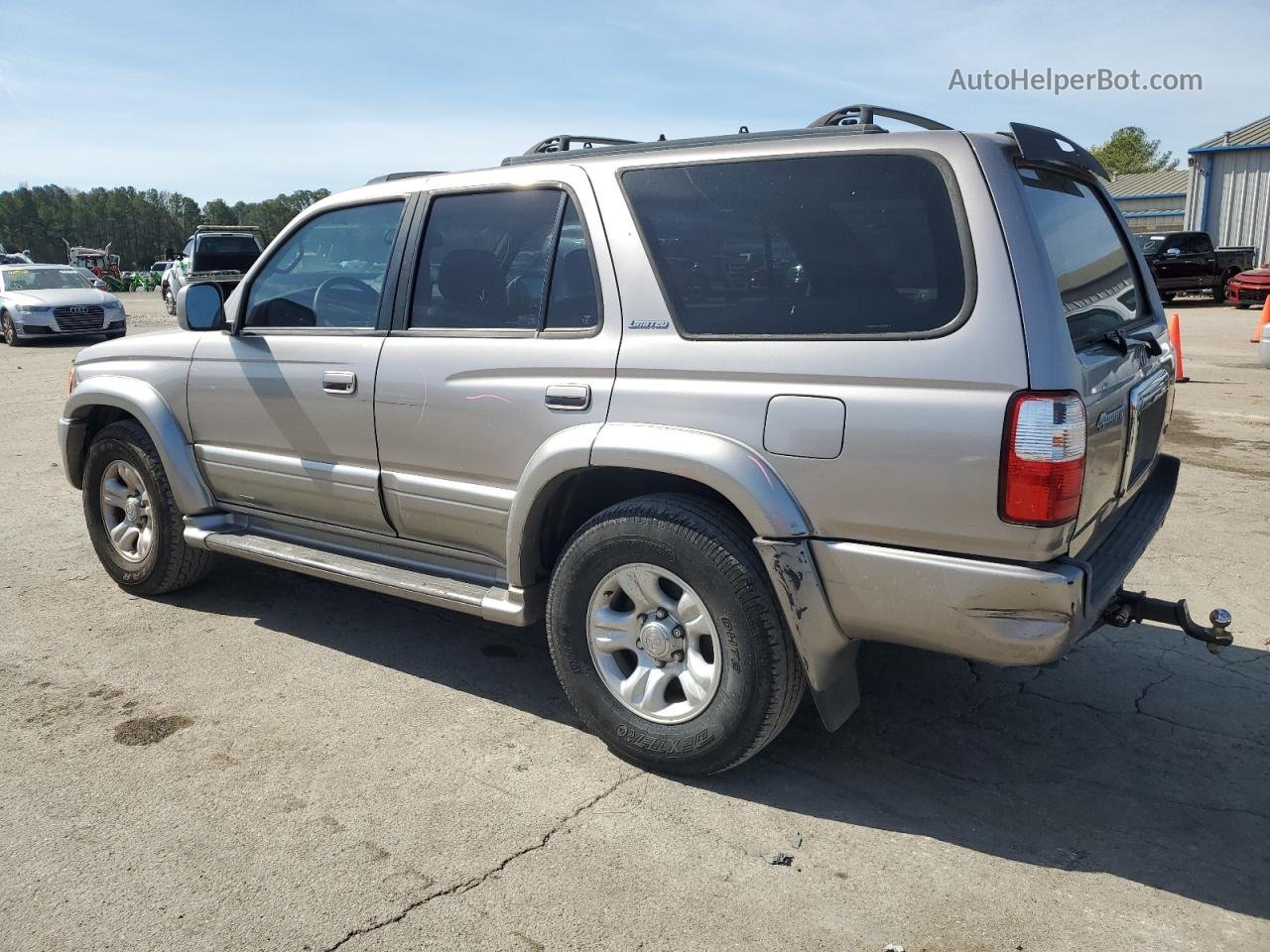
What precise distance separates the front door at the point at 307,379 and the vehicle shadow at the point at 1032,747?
713 millimetres

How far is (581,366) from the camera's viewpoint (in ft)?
11.6

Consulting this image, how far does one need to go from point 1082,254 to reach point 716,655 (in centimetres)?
179

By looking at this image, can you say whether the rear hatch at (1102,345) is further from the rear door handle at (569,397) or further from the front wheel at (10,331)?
the front wheel at (10,331)

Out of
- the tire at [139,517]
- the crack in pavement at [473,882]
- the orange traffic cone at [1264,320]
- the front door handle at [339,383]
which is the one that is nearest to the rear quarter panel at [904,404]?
the crack in pavement at [473,882]

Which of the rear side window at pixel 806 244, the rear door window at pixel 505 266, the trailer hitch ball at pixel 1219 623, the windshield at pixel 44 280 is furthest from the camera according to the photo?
the windshield at pixel 44 280

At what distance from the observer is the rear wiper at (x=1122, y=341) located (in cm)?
326

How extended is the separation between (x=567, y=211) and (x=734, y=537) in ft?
4.45

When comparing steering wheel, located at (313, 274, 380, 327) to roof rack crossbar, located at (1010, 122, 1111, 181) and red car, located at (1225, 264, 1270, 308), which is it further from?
red car, located at (1225, 264, 1270, 308)

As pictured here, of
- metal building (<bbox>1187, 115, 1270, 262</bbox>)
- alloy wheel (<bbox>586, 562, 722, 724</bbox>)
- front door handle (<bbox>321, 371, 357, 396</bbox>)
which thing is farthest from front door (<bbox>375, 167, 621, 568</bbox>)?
metal building (<bbox>1187, 115, 1270, 262</bbox>)

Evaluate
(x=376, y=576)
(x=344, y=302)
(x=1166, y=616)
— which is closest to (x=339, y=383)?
(x=344, y=302)

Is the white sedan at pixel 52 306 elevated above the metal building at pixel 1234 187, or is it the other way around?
the metal building at pixel 1234 187

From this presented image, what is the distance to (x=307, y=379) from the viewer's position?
14.2 ft

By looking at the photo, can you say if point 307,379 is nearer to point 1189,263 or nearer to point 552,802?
point 552,802

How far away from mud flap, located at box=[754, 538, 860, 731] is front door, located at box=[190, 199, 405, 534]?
1816 millimetres
